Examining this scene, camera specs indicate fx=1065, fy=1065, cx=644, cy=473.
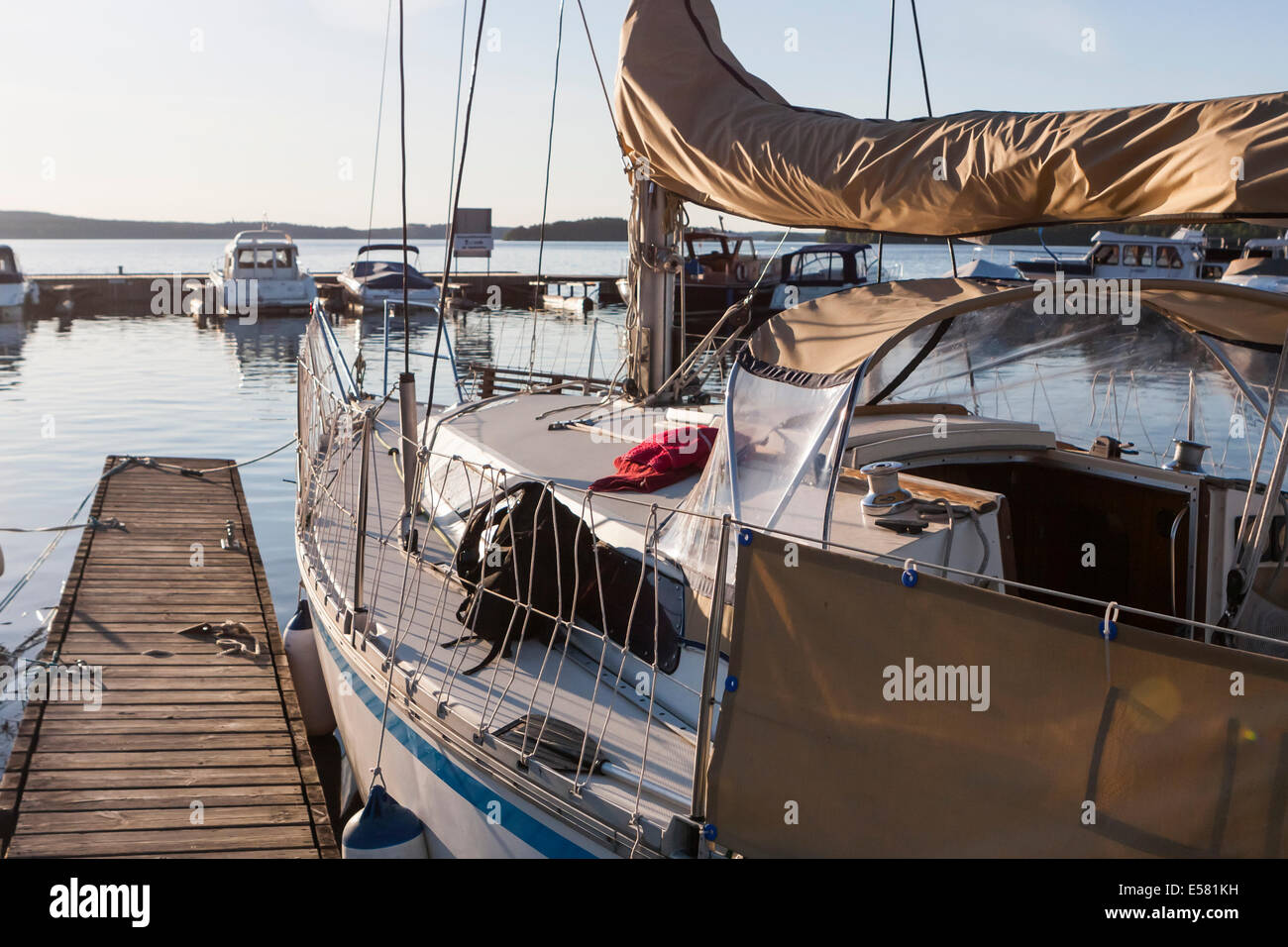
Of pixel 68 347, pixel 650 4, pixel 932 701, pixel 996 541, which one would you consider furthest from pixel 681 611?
pixel 68 347

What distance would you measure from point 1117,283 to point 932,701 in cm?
210

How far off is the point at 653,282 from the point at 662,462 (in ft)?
8.60

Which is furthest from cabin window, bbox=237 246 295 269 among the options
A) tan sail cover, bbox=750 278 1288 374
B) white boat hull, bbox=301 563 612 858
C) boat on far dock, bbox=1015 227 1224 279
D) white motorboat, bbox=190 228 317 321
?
tan sail cover, bbox=750 278 1288 374

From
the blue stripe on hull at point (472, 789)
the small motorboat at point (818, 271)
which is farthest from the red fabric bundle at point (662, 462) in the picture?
the small motorboat at point (818, 271)

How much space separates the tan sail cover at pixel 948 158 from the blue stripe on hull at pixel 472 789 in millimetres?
2831

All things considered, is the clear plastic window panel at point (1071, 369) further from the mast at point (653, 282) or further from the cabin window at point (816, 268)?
the cabin window at point (816, 268)

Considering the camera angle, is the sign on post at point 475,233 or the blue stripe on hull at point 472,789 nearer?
the blue stripe on hull at point 472,789

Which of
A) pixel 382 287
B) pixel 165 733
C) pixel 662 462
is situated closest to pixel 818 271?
pixel 382 287

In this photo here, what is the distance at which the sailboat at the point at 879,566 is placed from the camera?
2.88 m

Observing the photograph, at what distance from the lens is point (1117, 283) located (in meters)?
4.20

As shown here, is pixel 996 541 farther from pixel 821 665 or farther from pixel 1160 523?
pixel 821 665

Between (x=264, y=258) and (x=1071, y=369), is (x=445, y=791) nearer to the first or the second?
(x=1071, y=369)

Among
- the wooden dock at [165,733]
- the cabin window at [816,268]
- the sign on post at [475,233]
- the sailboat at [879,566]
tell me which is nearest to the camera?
the sailboat at [879,566]

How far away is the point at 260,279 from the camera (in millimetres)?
39688
